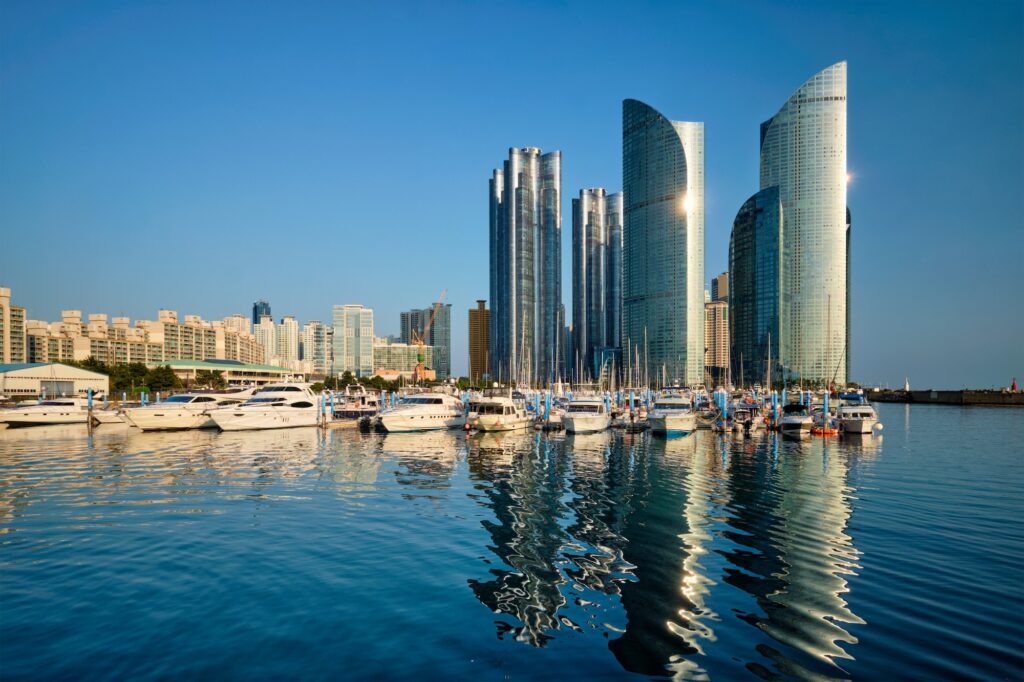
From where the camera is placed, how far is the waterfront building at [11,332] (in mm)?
153250

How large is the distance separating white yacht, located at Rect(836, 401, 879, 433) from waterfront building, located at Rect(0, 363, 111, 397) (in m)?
104

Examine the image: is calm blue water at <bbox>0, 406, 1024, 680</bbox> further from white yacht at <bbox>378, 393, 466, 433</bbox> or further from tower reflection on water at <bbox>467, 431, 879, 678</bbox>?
white yacht at <bbox>378, 393, 466, 433</bbox>

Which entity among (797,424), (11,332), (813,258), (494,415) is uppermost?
(813,258)

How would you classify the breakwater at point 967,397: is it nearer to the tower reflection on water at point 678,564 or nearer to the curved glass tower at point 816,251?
the curved glass tower at point 816,251

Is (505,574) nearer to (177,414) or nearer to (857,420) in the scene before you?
(177,414)

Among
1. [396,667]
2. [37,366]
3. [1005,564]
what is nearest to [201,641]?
[396,667]

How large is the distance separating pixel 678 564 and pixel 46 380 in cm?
11452

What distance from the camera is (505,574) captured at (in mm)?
13562

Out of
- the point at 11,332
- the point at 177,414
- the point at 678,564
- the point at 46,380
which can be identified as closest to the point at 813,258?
the point at 177,414

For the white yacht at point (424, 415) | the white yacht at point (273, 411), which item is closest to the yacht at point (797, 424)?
the white yacht at point (424, 415)

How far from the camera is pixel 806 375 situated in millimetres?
193000

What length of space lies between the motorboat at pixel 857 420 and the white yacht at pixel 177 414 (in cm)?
5382

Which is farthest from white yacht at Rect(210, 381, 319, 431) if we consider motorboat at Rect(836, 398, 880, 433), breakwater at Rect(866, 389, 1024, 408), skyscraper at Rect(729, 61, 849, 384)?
skyscraper at Rect(729, 61, 849, 384)

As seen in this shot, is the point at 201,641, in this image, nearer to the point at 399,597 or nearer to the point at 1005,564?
the point at 399,597
